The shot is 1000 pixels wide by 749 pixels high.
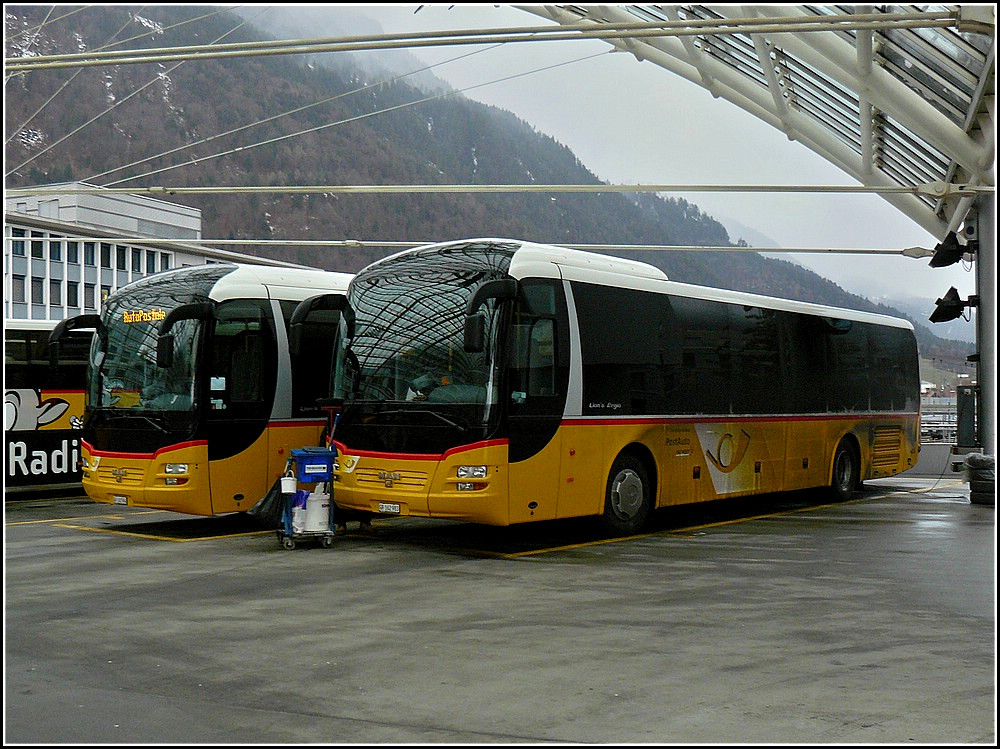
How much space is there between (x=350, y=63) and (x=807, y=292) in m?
67.1

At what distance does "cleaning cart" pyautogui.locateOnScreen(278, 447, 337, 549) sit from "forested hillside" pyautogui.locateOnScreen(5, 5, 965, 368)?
90.3 meters

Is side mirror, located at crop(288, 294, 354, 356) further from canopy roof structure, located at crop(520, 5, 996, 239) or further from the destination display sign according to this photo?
canopy roof structure, located at crop(520, 5, 996, 239)

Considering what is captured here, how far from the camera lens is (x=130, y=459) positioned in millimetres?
14641

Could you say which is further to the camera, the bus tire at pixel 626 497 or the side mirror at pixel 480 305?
the bus tire at pixel 626 497

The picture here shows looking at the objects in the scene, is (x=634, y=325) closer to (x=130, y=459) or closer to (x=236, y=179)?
(x=130, y=459)

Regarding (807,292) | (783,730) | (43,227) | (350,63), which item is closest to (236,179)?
(350,63)

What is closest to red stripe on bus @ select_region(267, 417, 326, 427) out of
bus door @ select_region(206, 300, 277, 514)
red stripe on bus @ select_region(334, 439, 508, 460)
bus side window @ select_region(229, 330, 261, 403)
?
bus door @ select_region(206, 300, 277, 514)

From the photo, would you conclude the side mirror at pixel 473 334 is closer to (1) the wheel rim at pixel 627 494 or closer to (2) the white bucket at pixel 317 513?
(2) the white bucket at pixel 317 513

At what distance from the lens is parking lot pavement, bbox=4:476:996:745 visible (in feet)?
19.8

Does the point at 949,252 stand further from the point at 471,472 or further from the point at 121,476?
the point at 121,476

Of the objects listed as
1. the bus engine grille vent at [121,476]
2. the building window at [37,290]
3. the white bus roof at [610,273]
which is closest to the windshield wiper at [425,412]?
the white bus roof at [610,273]

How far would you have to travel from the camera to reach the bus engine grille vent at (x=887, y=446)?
21609 mm

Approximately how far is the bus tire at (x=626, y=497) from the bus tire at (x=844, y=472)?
20.3 feet

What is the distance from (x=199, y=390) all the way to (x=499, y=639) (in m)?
7.29
